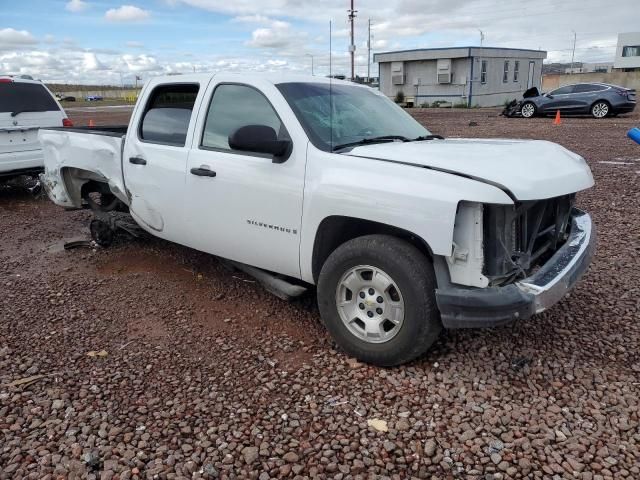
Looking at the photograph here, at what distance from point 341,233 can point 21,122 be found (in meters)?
6.75

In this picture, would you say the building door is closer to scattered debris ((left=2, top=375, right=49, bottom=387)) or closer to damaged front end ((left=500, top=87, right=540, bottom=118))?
damaged front end ((left=500, top=87, right=540, bottom=118))

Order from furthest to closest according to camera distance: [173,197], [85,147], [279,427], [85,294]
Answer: [85,147] → [85,294] → [173,197] → [279,427]

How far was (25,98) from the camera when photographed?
841 cm

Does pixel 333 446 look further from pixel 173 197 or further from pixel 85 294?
pixel 85 294

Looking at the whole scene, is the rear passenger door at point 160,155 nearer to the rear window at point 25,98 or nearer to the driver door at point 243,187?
the driver door at point 243,187

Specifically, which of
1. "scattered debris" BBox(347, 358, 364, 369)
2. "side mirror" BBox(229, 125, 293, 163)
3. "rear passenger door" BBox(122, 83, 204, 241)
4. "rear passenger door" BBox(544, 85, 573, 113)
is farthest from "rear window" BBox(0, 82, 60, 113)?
"rear passenger door" BBox(544, 85, 573, 113)

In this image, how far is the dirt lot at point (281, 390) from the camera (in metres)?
2.73

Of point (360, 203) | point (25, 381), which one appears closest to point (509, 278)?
point (360, 203)

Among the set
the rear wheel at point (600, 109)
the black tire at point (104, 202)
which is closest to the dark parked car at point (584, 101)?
the rear wheel at point (600, 109)

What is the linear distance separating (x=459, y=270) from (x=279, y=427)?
135 centimetres

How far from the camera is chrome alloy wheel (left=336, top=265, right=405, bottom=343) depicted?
11.0 feet

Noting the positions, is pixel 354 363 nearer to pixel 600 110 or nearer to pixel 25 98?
pixel 25 98

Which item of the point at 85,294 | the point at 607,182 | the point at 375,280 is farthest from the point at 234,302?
the point at 607,182

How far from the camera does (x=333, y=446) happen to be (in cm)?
283
